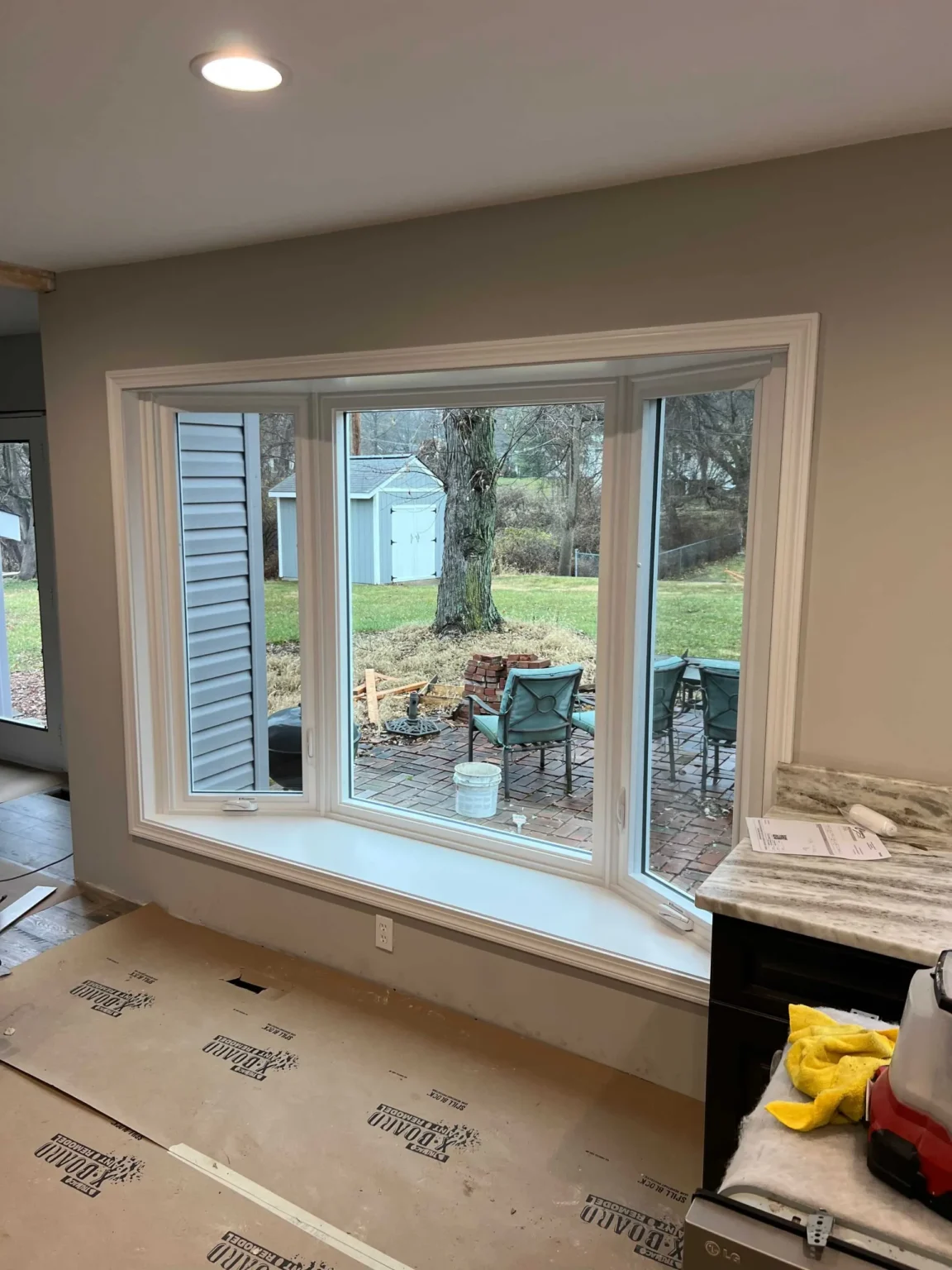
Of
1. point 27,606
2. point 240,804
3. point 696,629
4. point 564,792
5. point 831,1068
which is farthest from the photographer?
point 27,606

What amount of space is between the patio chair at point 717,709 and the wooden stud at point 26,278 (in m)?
2.62

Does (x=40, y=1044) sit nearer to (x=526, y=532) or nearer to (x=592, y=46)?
(x=526, y=532)

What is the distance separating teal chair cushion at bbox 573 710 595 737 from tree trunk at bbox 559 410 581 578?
43 centimetres

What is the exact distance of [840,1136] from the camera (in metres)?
1.18

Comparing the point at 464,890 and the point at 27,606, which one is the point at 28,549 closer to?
the point at 27,606

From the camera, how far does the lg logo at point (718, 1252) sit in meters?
1.01

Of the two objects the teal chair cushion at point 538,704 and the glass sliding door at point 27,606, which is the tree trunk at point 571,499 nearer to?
the teal chair cushion at point 538,704

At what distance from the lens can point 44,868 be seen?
3842mm

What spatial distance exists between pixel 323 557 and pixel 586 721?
1.11 metres

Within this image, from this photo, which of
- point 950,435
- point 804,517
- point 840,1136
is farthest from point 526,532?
point 840,1136

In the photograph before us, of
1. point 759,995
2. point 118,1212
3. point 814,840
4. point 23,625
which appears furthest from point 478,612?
point 23,625

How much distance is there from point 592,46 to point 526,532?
1.54m

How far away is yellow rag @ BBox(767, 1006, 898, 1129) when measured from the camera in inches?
46.9

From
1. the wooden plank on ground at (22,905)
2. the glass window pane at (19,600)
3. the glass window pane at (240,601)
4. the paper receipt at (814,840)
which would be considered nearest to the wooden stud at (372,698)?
the glass window pane at (240,601)
